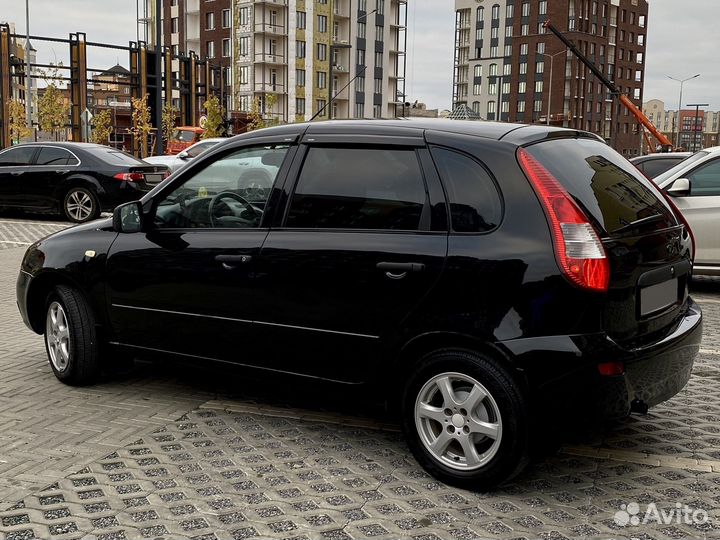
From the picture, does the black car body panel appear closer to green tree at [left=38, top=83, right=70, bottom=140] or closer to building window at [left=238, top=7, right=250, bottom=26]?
green tree at [left=38, top=83, right=70, bottom=140]

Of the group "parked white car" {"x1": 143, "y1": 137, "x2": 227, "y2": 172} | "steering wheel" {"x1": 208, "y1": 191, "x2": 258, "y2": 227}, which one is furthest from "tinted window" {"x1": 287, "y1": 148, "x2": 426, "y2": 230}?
"parked white car" {"x1": 143, "y1": 137, "x2": 227, "y2": 172}

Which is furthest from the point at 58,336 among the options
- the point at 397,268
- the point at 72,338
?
the point at 397,268

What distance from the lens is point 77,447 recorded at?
454 cm

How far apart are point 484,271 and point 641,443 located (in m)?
1.58

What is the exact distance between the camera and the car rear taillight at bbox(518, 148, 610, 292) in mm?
3695

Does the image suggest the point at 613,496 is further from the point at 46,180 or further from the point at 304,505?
the point at 46,180

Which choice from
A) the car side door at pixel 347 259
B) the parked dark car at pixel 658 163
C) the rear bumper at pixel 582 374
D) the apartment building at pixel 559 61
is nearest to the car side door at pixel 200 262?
the car side door at pixel 347 259

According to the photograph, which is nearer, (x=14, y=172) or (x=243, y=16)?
(x=14, y=172)

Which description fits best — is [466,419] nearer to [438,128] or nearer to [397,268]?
[397,268]

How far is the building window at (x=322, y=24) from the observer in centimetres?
8638

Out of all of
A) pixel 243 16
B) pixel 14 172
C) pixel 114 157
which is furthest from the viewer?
pixel 243 16

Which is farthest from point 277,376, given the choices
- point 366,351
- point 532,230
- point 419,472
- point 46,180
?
point 46,180

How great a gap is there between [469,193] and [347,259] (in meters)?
0.69

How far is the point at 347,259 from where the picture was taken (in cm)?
425
